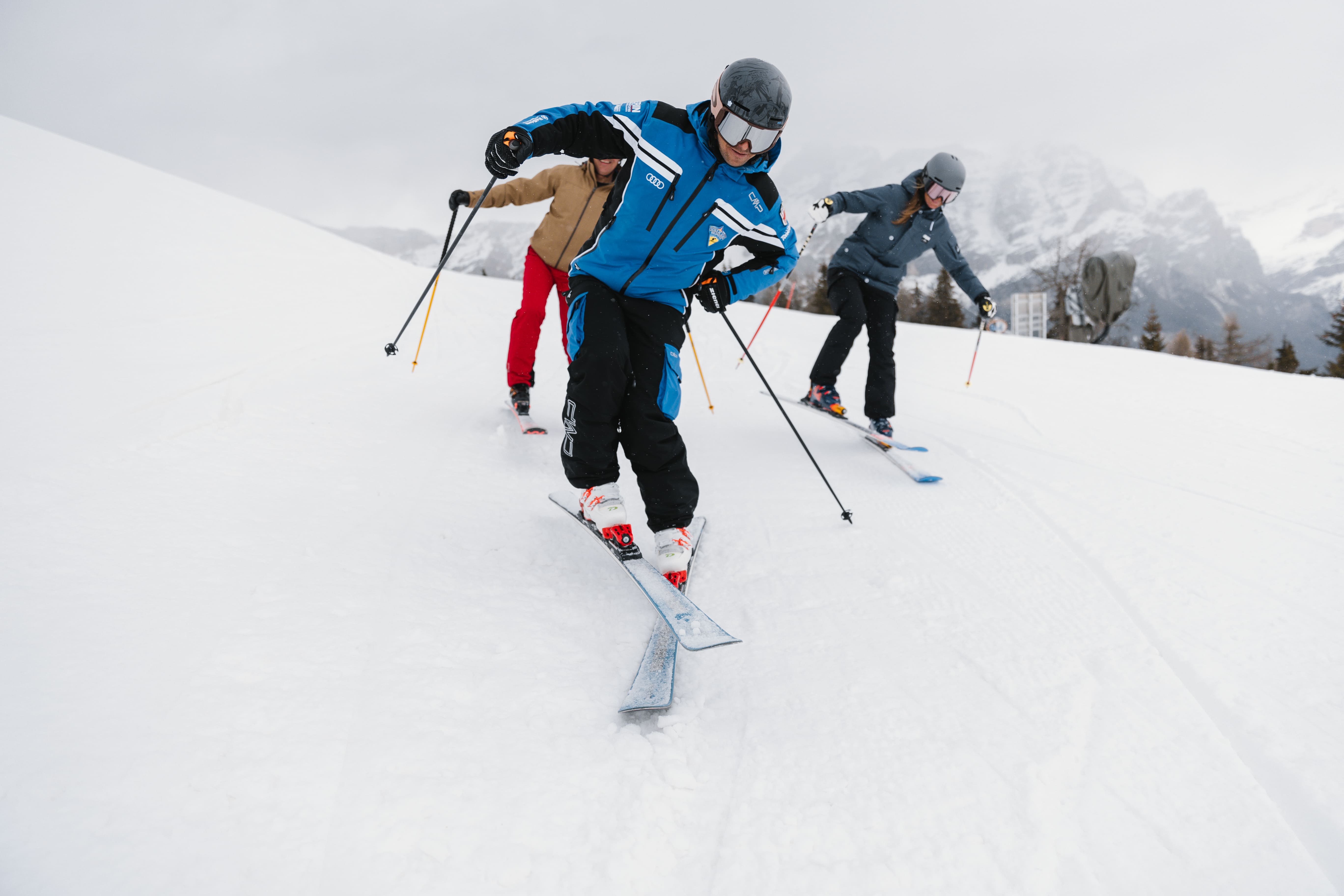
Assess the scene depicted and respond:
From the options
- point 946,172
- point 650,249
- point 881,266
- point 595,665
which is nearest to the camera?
point 595,665

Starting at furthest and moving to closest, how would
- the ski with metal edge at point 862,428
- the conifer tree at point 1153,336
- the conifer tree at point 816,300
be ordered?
the conifer tree at point 1153,336, the conifer tree at point 816,300, the ski with metal edge at point 862,428

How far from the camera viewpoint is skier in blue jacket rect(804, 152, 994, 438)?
177 inches

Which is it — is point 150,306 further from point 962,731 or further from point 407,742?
point 962,731

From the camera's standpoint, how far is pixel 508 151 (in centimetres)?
245

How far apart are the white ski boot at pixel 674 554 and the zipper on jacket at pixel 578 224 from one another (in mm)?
2380

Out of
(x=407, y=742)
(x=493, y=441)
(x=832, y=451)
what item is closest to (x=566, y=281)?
(x=493, y=441)

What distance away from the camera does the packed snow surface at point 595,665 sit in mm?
1232

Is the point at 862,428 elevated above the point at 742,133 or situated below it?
below

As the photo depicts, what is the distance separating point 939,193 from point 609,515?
348cm

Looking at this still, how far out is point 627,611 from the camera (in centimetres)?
220

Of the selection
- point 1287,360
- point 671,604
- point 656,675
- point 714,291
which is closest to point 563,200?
point 714,291

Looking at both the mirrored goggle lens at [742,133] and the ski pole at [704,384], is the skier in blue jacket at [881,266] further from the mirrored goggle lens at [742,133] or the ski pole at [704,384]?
the mirrored goggle lens at [742,133]

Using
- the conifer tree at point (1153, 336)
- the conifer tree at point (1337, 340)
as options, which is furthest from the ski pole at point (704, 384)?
the conifer tree at point (1153, 336)

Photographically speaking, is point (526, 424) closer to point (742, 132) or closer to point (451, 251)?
point (451, 251)
